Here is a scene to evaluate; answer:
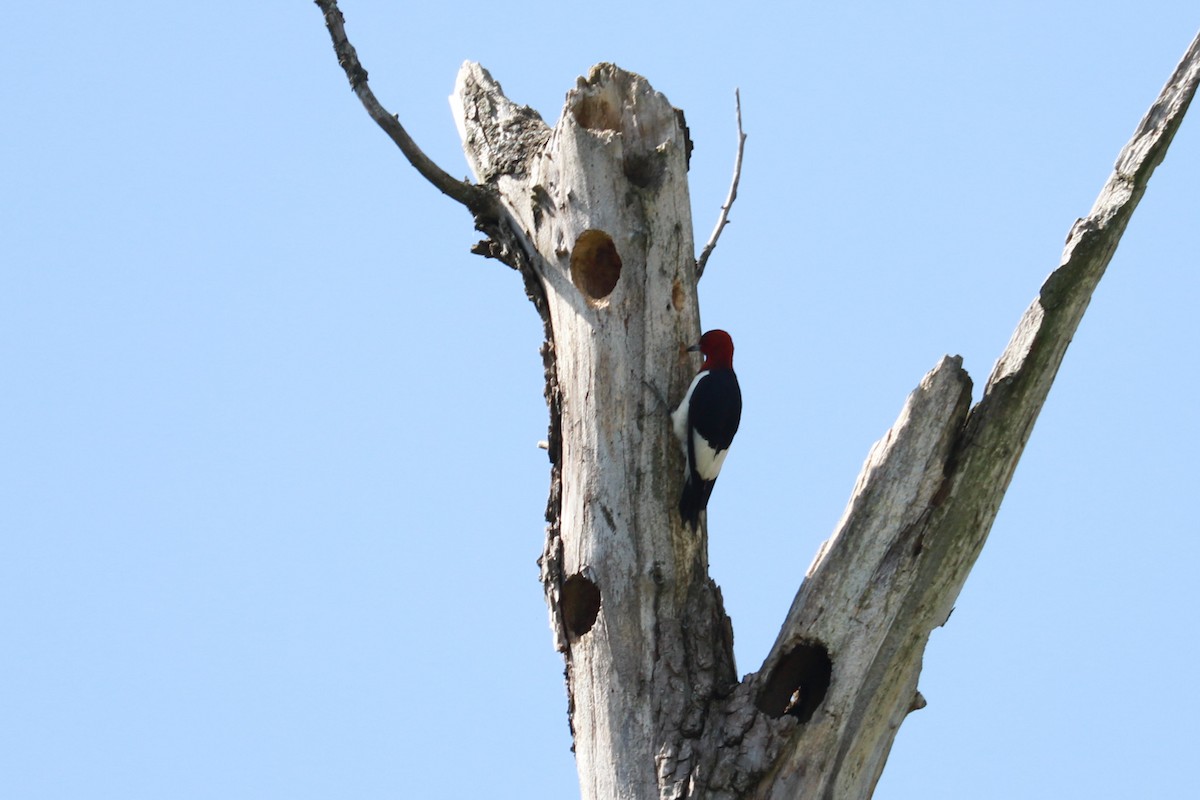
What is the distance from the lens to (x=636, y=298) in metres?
5.34

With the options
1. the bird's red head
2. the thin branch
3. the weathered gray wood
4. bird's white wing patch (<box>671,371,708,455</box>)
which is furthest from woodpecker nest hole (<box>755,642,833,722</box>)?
the thin branch

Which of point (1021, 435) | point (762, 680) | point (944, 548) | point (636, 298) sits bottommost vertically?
point (762, 680)

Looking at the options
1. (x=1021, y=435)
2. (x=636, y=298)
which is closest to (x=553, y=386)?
(x=636, y=298)

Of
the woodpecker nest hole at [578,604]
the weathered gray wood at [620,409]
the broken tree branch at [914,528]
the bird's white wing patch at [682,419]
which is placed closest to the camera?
the broken tree branch at [914,528]

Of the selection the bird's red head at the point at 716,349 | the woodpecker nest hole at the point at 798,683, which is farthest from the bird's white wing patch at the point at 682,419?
the woodpecker nest hole at the point at 798,683

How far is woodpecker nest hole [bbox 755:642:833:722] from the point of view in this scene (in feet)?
15.8

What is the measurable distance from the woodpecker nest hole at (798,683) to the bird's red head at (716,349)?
1.31m

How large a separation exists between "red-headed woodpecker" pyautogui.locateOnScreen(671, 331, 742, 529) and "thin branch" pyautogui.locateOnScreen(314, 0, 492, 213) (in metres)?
1.11

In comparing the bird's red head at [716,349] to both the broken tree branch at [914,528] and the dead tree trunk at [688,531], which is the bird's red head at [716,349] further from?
the broken tree branch at [914,528]

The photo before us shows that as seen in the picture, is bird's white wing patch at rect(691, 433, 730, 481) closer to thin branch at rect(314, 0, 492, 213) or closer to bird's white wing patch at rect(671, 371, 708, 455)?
bird's white wing patch at rect(671, 371, 708, 455)

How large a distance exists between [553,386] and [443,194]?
39.0 inches

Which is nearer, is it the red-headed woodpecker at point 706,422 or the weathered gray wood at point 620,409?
the weathered gray wood at point 620,409

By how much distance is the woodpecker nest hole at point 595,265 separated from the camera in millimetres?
5426

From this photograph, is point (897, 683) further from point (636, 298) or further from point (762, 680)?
point (636, 298)
